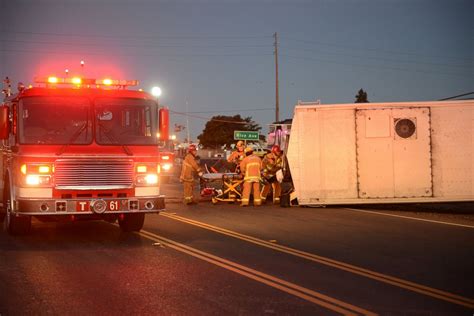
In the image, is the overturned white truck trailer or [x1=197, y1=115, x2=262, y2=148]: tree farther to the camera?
[x1=197, y1=115, x2=262, y2=148]: tree

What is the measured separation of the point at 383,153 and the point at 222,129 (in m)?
75.1

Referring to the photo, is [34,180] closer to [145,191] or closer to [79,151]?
[79,151]

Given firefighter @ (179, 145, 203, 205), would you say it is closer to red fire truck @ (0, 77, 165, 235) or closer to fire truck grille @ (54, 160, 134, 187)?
red fire truck @ (0, 77, 165, 235)

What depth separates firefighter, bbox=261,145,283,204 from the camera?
17.6 metres

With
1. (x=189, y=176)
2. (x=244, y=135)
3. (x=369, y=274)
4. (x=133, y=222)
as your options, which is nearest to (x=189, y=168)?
(x=189, y=176)

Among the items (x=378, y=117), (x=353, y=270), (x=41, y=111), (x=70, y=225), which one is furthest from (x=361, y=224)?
(x=41, y=111)

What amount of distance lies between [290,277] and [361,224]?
19.9 feet

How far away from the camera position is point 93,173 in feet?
31.8

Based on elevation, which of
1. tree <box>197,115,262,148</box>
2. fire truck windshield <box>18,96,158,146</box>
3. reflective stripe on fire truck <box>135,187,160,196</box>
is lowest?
reflective stripe on fire truck <box>135,187,160,196</box>

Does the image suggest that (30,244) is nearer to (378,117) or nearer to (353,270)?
(353,270)

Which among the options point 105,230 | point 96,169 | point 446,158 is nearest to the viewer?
point 96,169

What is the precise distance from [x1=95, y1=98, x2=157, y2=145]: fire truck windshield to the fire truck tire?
1626mm

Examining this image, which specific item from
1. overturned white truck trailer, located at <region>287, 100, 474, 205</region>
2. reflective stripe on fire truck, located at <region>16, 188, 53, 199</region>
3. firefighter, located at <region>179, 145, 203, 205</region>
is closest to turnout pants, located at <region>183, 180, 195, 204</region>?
firefighter, located at <region>179, 145, 203, 205</region>

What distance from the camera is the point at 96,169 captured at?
31.9ft
